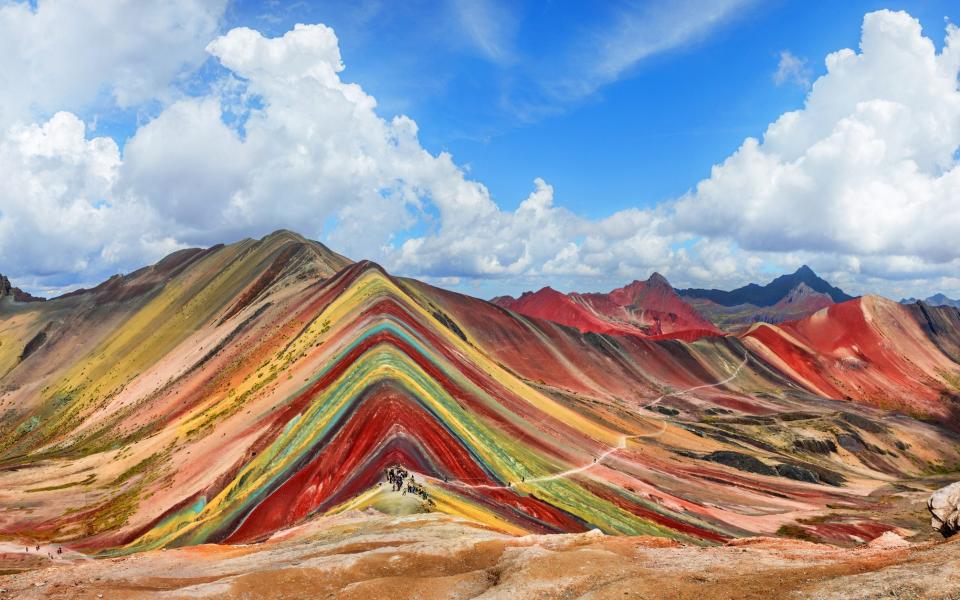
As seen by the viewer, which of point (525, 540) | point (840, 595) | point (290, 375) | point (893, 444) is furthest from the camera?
point (893, 444)

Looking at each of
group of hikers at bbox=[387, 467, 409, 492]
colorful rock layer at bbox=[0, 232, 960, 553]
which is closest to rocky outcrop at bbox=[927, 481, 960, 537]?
colorful rock layer at bbox=[0, 232, 960, 553]

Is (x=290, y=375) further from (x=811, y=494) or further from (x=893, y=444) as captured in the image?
(x=893, y=444)

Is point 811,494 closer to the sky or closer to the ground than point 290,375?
closer to the ground

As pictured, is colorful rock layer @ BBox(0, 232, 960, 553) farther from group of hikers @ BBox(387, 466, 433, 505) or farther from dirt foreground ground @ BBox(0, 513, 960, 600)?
dirt foreground ground @ BBox(0, 513, 960, 600)

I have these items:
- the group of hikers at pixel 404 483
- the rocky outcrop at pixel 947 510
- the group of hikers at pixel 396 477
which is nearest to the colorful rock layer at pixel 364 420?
the group of hikers at pixel 404 483

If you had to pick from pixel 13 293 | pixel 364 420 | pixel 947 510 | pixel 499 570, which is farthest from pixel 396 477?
pixel 13 293

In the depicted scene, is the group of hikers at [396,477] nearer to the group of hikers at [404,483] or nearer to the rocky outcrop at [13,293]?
the group of hikers at [404,483]

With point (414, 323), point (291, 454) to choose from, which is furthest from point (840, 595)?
point (414, 323)
